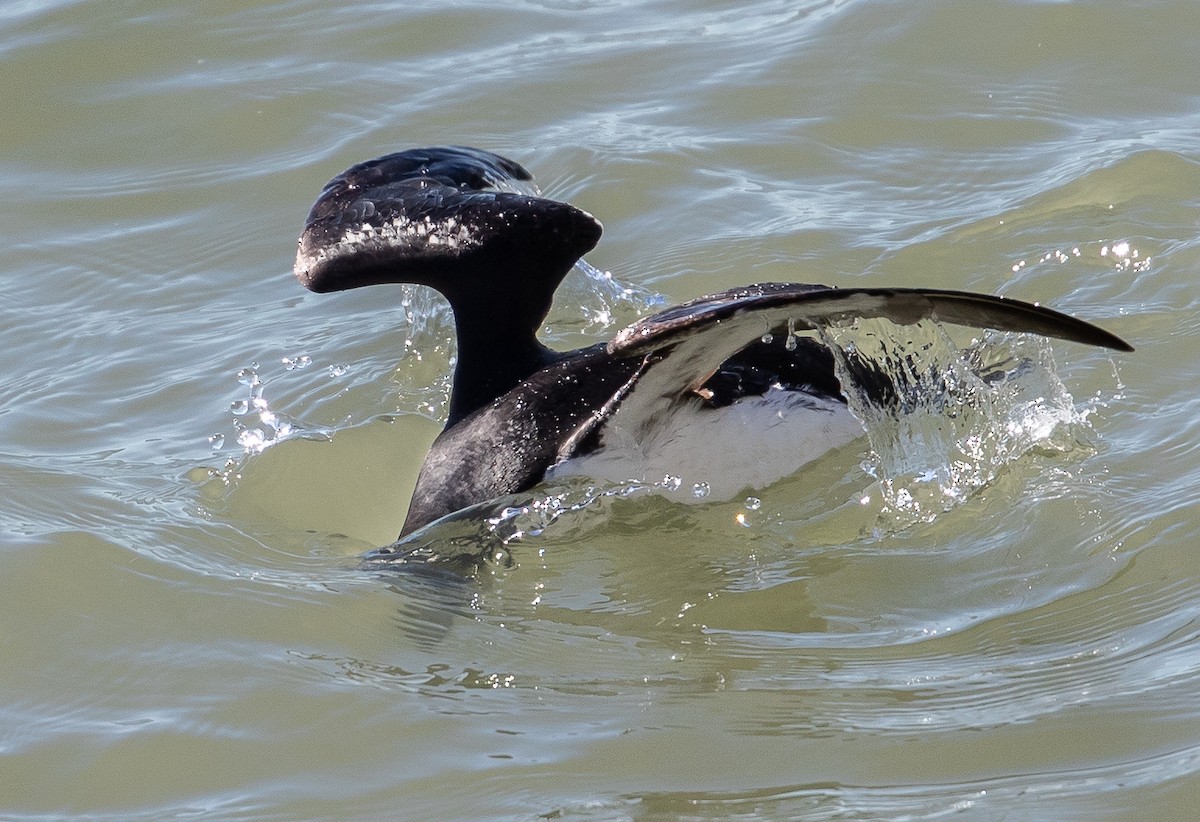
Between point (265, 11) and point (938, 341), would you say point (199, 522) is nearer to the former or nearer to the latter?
point (938, 341)

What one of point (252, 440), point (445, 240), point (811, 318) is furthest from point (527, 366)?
point (811, 318)

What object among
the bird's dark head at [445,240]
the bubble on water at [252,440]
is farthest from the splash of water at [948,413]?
the bubble on water at [252,440]

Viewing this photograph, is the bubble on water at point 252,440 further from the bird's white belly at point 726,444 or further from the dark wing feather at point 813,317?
the dark wing feather at point 813,317

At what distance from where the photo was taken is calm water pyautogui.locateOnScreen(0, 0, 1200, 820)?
348 cm

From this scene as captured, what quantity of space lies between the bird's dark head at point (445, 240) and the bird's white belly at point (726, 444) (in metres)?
0.61

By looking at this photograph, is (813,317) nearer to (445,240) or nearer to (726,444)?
(726,444)

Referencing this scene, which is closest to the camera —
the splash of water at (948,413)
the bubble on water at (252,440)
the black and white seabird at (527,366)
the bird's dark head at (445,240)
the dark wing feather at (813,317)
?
the dark wing feather at (813,317)

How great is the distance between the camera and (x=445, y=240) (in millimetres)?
4594

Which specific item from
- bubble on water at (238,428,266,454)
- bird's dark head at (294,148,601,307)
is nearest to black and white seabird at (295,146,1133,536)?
bird's dark head at (294,148,601,307)

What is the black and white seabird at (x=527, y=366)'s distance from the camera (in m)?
4.21

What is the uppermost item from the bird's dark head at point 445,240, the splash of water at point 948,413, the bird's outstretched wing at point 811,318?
the bird's dark head at point 445,240

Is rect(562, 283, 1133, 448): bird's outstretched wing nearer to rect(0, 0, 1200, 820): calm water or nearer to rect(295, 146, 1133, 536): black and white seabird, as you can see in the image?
rect(295, 146, 1133, 536): black and white seabird

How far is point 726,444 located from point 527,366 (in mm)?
669

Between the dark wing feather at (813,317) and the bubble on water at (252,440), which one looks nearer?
the dark wing feather at (813,317)
